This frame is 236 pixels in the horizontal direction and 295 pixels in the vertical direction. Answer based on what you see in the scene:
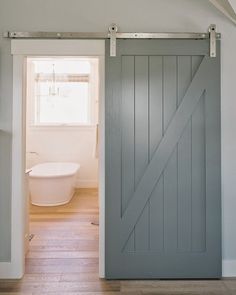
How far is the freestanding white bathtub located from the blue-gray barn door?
2.14 m

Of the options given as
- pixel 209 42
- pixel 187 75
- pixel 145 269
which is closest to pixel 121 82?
pixel 187 75

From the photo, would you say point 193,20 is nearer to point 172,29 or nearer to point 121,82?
point 172,29

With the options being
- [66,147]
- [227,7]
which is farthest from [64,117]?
[227,7]

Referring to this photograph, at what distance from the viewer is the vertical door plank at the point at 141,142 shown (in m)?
2.12

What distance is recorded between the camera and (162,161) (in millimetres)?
2113

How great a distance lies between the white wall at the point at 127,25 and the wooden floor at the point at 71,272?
0.91ft

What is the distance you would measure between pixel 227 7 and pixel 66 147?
3.77m

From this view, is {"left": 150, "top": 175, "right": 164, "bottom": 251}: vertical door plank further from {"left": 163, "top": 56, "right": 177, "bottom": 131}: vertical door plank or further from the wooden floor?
{"left": 163, "top": 56, "right": 177, "bottom": 131}: vertical door plank

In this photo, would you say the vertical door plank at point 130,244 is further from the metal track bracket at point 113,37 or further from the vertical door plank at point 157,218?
the metal track bracket at point 113,37

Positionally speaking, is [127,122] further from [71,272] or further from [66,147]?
[66,147]

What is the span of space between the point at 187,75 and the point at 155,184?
3.08ft

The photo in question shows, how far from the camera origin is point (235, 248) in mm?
2174

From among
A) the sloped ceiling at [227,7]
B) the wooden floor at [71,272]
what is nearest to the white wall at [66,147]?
the wooden floor at [71,272]

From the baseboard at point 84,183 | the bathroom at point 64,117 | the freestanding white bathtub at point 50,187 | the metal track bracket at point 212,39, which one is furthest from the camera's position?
the baseboard at point 84,183
